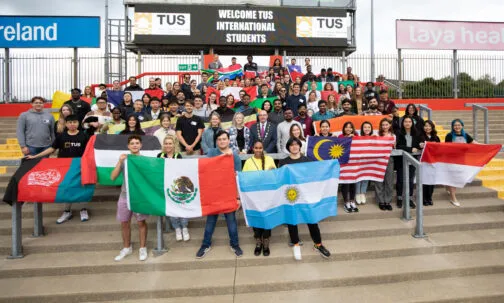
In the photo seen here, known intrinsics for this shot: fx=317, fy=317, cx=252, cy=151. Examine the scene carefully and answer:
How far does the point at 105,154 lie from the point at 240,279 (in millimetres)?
3017

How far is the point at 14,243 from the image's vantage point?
449cm

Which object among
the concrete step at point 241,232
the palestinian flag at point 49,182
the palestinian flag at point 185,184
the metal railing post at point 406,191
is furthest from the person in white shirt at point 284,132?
the palestinian flag at point 49,182

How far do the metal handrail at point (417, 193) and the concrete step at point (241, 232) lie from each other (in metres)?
0.15

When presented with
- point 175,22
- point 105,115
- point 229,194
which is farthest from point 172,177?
point 175,22

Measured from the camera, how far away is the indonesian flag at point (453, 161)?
571cm

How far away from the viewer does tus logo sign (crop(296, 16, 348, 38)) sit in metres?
17.5

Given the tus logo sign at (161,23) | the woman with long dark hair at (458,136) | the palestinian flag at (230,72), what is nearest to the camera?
the woman with long dark hair at (458,136)

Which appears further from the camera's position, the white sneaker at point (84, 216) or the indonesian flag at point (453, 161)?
the indonesian flag at point (453, 161)

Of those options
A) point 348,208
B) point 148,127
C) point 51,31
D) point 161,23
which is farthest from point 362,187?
point 51,31

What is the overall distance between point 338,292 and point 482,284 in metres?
1.95

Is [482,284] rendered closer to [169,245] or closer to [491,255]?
[491,255]

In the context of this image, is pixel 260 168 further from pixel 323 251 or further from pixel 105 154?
pixel 105 154

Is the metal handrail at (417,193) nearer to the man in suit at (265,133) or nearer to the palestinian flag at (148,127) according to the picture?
the man in suit at (265,133)

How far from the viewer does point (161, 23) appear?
1672cm
